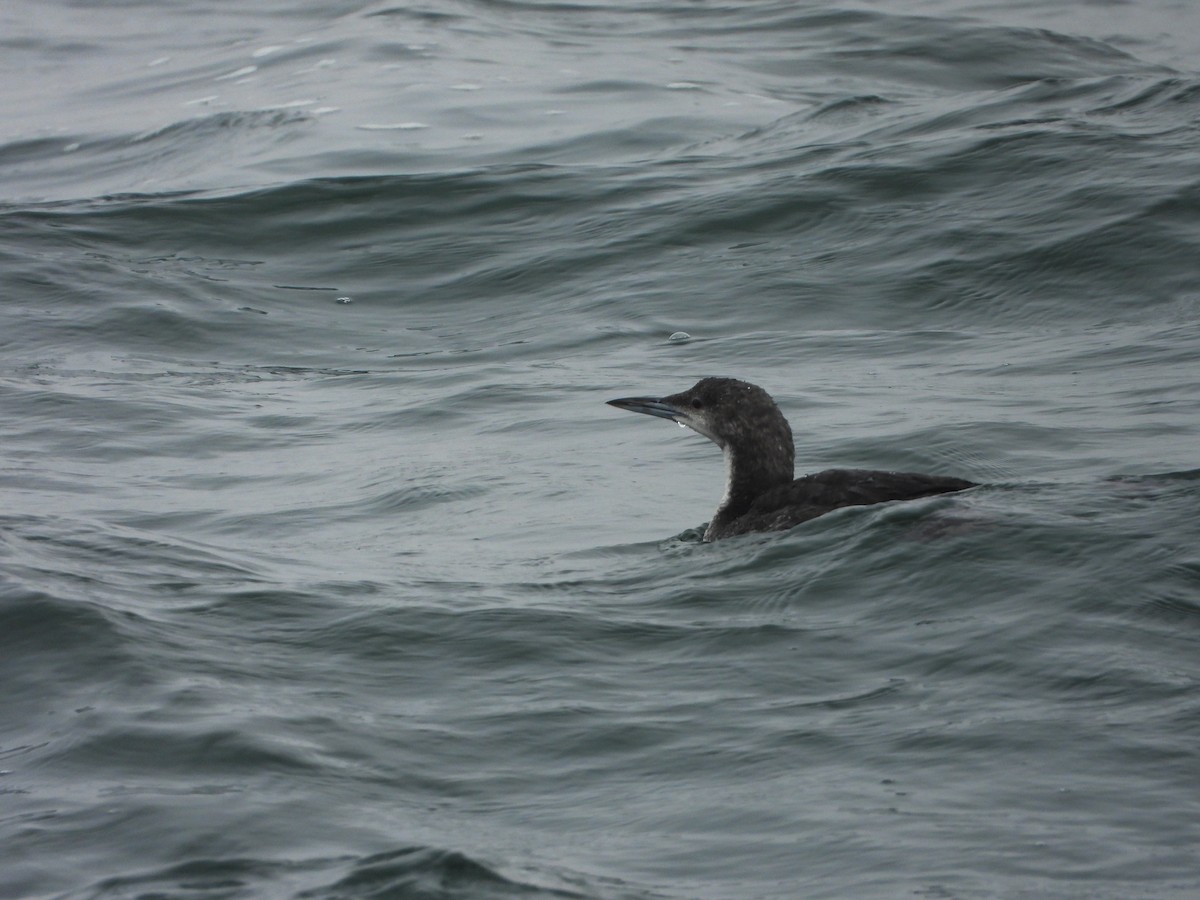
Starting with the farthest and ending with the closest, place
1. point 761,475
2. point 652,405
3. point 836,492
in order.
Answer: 1. point 652,405
2. point 761,475
3. point 836,492

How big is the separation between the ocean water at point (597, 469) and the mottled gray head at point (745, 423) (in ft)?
1.79

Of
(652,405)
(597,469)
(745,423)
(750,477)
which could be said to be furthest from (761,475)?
(597,469)

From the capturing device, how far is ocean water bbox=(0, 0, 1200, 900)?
4.46 meters

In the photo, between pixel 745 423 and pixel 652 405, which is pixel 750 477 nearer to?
pixel 745 423

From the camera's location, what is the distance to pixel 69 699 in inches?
223

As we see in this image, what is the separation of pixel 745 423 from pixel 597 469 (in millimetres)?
1491

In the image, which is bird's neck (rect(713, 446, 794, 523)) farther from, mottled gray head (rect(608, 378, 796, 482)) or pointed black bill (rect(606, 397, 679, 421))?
pointed black bill (rect(606, 397, 679, 421))

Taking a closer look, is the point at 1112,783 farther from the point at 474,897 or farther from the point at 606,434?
the point at 606,434

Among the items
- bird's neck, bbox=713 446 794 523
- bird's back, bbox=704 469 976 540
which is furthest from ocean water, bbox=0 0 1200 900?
bird's neck, bbox=713 446 794 523

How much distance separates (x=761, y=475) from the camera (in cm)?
788

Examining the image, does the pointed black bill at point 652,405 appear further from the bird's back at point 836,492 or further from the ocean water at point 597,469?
the bird's back at point 836,492

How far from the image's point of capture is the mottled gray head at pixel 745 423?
789 cm

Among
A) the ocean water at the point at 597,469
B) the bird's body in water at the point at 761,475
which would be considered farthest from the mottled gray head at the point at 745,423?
the ocean water at the point at 597,469

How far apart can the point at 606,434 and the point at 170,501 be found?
2.43m
